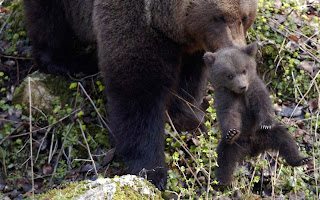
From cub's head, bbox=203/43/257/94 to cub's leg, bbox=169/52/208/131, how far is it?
2103mm

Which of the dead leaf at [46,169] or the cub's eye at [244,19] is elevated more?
the cub's eye at [244,19]

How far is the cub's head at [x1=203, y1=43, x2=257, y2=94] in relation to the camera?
14.7 feet

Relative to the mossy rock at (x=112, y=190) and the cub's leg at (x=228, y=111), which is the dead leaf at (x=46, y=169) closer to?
the mossy rock at (x=112, y=190)

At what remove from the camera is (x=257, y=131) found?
16.2 ft

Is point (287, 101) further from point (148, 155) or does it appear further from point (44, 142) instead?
point (44, 142)

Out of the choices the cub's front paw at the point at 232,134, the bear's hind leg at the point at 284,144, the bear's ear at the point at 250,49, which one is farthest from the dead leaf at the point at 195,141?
the bear's ear at the point at 250,49

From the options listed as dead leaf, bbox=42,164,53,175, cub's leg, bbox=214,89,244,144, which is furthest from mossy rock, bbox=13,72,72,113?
cub's leg, bbox=214,89,244,144

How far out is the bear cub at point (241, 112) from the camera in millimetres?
4520

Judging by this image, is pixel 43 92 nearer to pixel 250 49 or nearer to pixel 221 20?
pixel 221 20

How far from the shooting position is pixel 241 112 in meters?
4.71

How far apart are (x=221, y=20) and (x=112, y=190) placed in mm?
2136

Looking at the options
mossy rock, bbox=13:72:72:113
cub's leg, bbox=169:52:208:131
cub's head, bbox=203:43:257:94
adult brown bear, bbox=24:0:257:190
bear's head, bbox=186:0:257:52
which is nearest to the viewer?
cub's head, bbox=203:43:257:94

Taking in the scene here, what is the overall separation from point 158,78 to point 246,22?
122cm

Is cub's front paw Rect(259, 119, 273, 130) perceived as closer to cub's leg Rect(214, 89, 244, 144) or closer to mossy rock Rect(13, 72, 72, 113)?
cub's leg Rect(214, 89, 244, 144)
